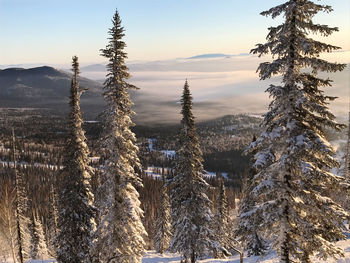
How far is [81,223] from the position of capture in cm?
2397

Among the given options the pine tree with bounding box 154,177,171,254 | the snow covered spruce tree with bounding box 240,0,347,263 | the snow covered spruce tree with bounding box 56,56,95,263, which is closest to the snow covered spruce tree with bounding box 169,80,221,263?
the snow covered spruce tree with bounding box 56,56,95,263

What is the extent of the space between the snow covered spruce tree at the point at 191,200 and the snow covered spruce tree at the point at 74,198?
8.38m

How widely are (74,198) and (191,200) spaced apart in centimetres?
1052

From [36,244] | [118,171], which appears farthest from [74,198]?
[36,244]

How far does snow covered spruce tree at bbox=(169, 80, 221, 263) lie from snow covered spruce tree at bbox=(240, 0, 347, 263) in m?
14.7

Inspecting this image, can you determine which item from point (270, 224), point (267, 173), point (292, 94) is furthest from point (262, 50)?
point (270, 224)

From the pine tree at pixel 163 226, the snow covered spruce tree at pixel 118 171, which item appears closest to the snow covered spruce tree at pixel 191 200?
the snow covered spruce tree at pixel 118 171

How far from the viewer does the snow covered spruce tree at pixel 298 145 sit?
1188 centimetres

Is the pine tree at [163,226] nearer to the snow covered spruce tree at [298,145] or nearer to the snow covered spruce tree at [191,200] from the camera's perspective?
Result: the snow covered spruce tree at [191,200]

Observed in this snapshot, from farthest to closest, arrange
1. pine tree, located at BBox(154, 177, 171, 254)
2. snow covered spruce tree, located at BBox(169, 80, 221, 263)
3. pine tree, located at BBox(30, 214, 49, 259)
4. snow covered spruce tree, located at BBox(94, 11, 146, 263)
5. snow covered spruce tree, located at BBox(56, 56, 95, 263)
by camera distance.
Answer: pine tree, located at BBox(30, 214, 49, 259), pine tree, located at BBox(154, 177, 171, 254), snow covered spruce tree, located at BBox(169, 80, 221, 263), snow covered spruce tree, located at BBox(56, 56, 95, 263), snow covered spruce tree, located at BBox(94, 11, 146, 263)

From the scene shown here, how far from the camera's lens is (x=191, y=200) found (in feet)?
89.6

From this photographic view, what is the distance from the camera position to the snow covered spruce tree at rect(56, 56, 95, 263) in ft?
77.5

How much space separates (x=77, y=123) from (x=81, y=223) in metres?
8.32

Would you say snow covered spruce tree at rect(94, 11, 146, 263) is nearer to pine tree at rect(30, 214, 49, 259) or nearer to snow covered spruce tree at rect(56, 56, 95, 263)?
snow covered spruce tree at rect(56, 56, 95, 263)
